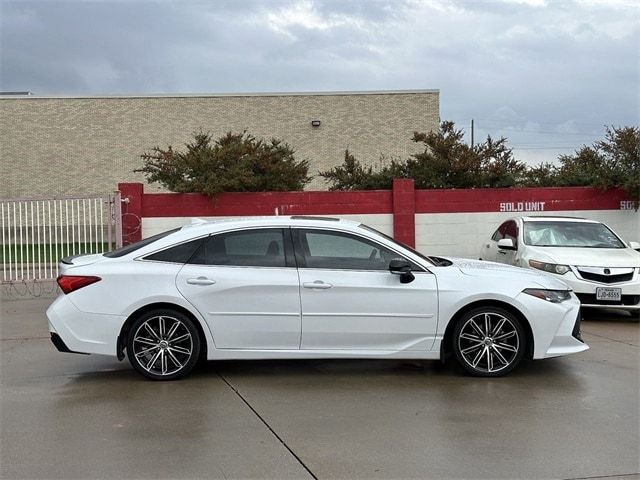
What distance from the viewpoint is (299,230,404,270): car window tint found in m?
6.12

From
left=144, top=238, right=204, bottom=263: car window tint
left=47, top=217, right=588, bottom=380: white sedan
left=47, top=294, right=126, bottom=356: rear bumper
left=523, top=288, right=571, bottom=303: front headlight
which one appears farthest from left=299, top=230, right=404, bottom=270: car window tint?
left=47, top=294, right=126, bottom=356: rear bumper

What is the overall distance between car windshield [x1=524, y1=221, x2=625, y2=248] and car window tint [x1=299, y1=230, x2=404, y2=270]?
15.9 ft

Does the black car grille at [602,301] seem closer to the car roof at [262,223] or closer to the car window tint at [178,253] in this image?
the car roof at [262,223]

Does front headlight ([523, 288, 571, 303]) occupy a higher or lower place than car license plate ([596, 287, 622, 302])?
higher

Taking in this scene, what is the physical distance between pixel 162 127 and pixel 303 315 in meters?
28.7

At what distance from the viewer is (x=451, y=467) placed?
4031mm

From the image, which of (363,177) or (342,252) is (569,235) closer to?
(342,252)

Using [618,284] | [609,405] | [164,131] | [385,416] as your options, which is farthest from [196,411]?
[164,131]

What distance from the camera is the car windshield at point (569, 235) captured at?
10219 millimetres

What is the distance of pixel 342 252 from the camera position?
619 cm

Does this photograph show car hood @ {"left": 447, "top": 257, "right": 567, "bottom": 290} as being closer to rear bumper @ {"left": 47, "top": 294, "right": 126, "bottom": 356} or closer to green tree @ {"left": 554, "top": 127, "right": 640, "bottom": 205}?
rear bumper @ {"left": 47, "top": 294, "right": 126, "bottom": 356}

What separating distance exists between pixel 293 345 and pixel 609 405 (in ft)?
9.14

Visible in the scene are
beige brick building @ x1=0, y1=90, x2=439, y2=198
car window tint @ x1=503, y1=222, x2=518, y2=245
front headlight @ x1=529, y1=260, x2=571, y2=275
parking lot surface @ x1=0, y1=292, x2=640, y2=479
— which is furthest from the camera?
beige brick building @ x1=0, y1=90, x2=439, y2=198

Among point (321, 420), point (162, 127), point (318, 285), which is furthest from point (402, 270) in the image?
point (162, 127)
